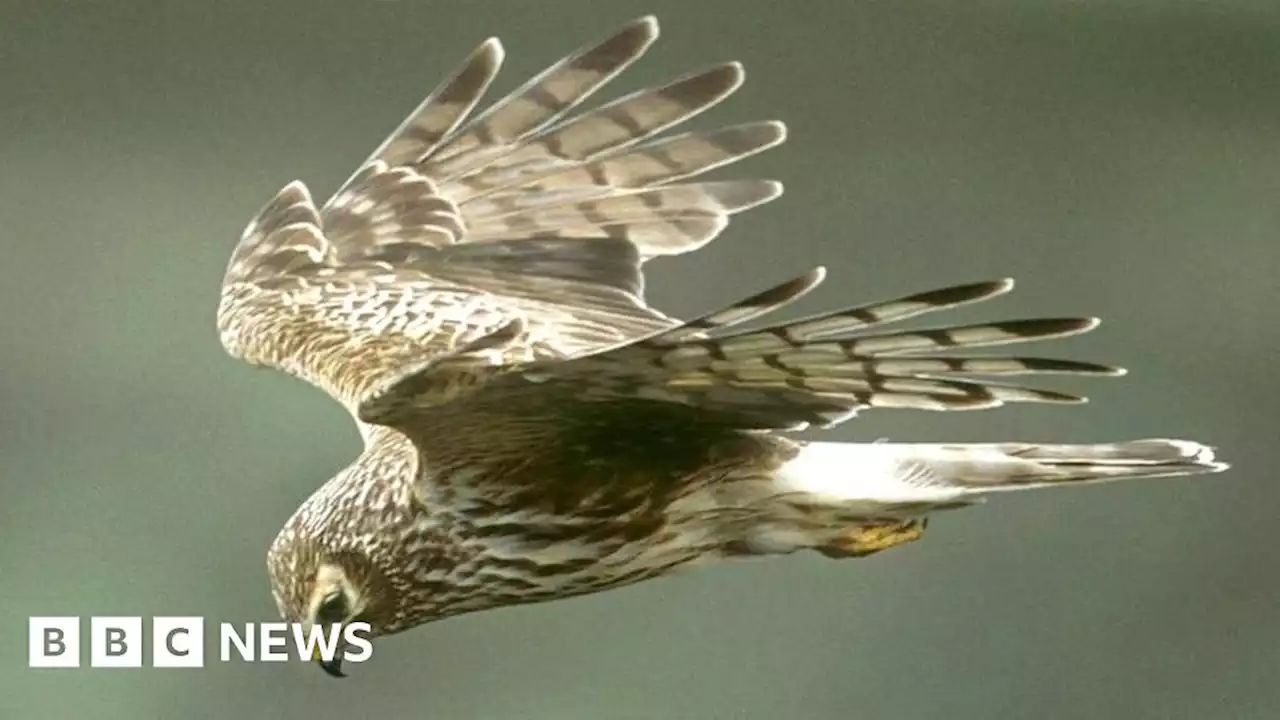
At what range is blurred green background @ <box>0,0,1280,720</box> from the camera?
48.0 inches

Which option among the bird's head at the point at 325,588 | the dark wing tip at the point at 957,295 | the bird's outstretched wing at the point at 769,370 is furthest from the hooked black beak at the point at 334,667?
the dark wing tip at the point at 957,295

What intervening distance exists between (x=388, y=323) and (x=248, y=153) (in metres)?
0.21

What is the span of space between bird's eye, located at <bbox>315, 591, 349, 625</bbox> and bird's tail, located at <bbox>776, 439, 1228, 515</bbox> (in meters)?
0.37

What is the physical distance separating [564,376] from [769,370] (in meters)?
0.13

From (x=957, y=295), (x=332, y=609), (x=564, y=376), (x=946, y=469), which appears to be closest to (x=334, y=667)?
(x=332, y=609)

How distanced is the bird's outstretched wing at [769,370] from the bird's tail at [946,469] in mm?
155

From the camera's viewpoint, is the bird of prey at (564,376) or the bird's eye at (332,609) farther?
the bird's eye at (332,609)

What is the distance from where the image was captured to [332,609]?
1.17 m

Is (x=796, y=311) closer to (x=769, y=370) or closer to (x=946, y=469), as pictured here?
(x=946, y=469)

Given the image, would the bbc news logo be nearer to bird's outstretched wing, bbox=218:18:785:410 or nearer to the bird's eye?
the bird's eye

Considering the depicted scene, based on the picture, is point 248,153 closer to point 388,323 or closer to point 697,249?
point 388,323

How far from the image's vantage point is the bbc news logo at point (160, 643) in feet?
3.96

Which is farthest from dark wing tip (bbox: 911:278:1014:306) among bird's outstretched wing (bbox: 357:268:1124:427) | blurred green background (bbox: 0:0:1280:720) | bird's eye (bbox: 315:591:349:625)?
bird's eye (bbox: 315:591:349:625)

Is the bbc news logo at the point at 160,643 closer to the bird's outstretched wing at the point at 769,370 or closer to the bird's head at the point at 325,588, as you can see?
the bird's head at the point at 325,588
